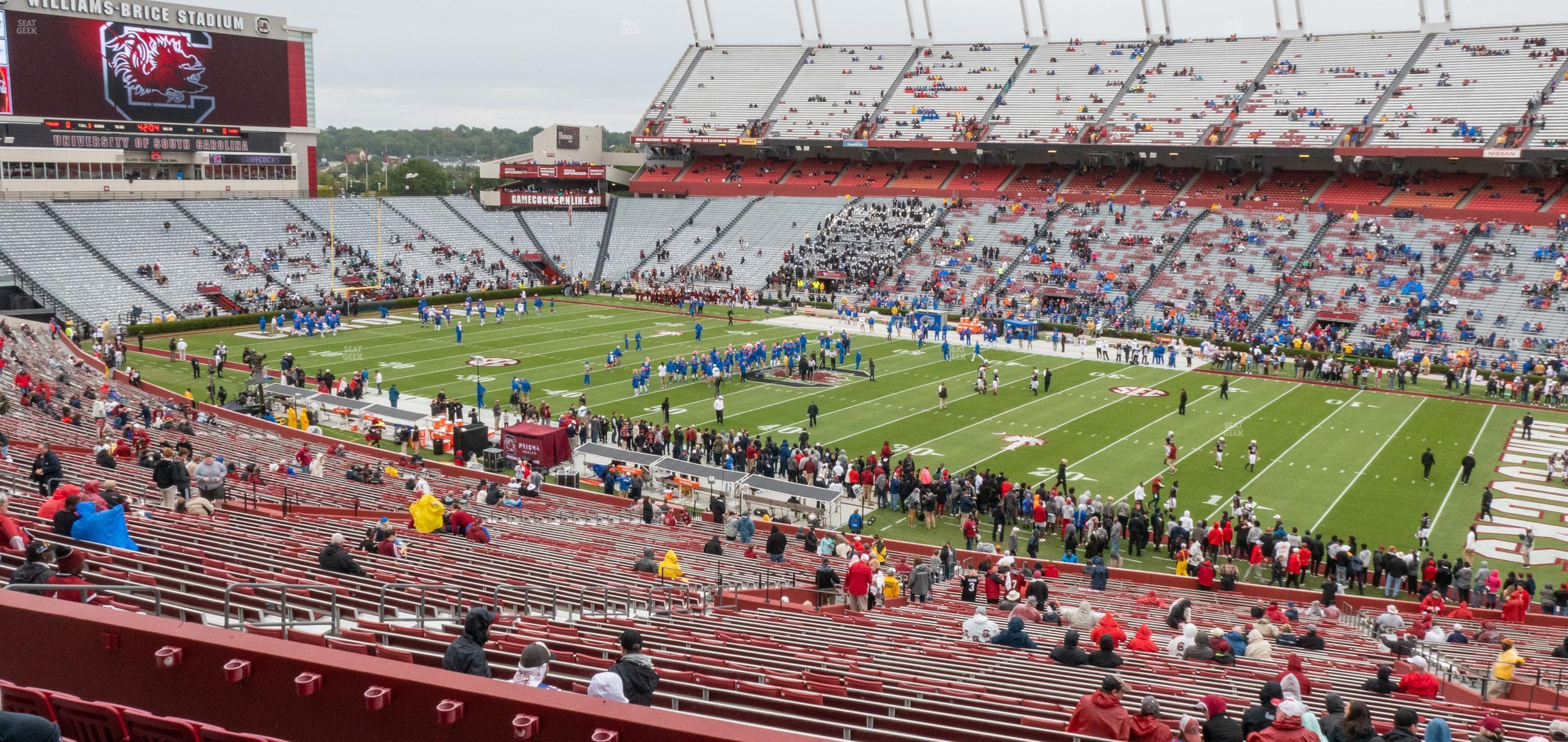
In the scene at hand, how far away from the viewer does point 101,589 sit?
551 cm

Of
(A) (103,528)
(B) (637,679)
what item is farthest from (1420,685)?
Result: (A) (103,528)

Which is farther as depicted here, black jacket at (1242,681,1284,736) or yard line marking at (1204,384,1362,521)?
yard line marking at (1204,384,1362,521)

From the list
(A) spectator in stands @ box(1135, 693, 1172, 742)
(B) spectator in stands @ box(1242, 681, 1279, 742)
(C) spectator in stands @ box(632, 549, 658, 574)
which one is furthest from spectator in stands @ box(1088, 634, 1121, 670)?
(C) spectator in stands @ box(632, 549, 658, 574)

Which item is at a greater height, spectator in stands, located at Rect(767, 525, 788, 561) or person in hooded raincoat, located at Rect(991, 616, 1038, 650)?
person in hooded raincoat, located at Rect(991, 616, 1038, 650)

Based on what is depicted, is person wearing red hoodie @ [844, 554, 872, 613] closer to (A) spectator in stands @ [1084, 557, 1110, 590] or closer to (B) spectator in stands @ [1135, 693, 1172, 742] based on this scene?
(A) spectator in stands @ [1084, 557, 1110, 590]

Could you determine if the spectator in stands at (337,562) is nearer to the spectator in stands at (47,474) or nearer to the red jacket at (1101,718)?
the spectator in stands at (47,474)

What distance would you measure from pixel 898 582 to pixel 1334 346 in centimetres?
3192

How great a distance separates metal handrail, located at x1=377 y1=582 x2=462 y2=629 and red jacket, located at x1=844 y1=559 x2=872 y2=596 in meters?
5.95

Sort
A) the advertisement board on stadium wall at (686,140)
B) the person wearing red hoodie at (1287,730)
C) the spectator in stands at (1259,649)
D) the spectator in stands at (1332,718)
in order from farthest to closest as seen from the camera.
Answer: the advertisement board on stadium wall at (686,140)
the spectator in stands at (1259,649)
the spectator in stands at (1332,718)
the person wearing red hoodie at (1287,730)

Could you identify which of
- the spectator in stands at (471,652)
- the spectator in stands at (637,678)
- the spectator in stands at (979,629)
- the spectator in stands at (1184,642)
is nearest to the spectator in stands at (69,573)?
the spectator in stands at (471,652)

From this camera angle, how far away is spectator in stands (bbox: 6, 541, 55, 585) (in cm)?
626

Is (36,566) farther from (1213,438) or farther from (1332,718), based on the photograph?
(1213,438)

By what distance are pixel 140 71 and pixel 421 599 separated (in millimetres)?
53350

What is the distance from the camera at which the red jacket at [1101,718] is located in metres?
6.12
